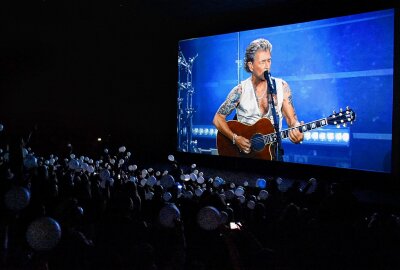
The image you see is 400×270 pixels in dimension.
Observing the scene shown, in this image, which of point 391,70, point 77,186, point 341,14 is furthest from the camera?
point 341,14

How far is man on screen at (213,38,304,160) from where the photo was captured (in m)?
6.48

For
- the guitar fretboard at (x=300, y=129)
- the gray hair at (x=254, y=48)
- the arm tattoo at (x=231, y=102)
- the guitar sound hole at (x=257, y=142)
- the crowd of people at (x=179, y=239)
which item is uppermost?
the gray hair at (x=254, y=48)

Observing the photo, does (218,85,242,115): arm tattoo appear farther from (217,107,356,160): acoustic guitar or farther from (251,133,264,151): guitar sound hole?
(251,133,264,151): guitar sound hole

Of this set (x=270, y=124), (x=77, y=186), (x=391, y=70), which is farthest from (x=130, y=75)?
(x=77, y=186)

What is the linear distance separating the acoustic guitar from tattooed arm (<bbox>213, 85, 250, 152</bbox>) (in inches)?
2.7

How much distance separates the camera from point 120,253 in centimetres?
172

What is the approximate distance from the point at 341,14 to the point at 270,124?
6.30ft

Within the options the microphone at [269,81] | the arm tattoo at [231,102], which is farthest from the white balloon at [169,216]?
the arm tattoo at [231,102]

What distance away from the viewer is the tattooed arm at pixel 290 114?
6285 mm

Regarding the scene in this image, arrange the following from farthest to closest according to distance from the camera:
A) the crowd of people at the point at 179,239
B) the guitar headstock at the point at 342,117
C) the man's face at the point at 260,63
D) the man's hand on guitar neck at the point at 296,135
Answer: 1. the man's face at the point at 260,63
2. the man's hand on guitar neck at the point at 296,135
3. the guitar headstock at the point at 342,117
4. the crowd of people at the point at 179,239

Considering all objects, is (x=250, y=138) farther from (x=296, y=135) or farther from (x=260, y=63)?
(x=260, y=63)

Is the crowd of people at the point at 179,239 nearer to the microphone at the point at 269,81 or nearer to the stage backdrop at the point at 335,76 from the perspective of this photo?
the stage backdrop at the point at 335,76

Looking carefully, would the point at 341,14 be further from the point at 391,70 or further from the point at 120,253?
the point at 120,253

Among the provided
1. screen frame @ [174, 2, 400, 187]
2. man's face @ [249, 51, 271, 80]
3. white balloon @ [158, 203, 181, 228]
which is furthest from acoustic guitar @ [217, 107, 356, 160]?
white balloon @ [158, 203, 181, 228]
